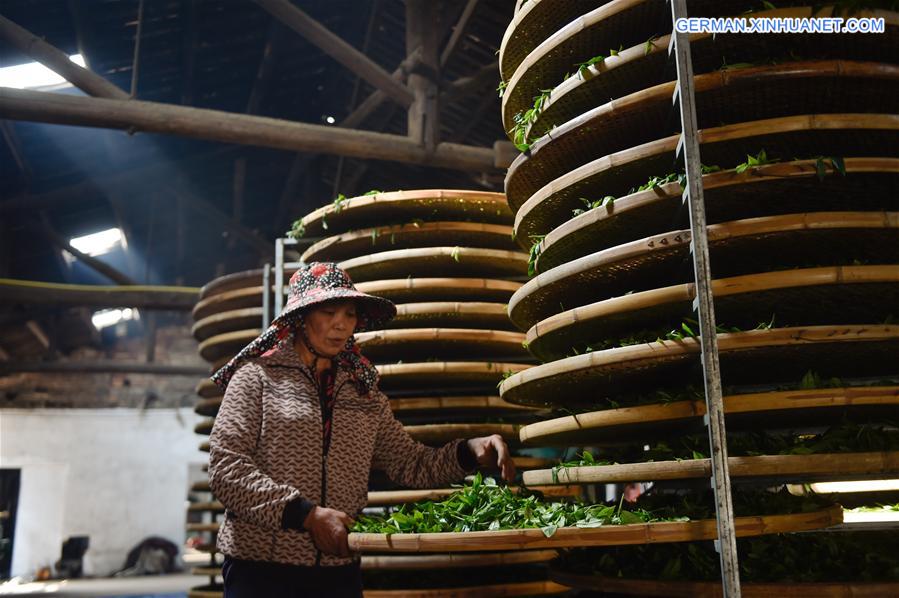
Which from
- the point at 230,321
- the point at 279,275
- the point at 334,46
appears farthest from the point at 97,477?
the point at 279,275

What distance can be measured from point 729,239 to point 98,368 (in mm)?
15262

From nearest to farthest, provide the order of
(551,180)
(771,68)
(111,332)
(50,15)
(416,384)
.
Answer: (771,68), (551,180), (416,384), (50,15), (111,332)

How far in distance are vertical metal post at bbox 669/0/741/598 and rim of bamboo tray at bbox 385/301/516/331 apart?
1.50 m

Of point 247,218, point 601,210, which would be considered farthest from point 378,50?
point 601,210

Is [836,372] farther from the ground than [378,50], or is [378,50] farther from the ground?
[378,50]

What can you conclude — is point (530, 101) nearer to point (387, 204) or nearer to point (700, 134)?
point (700, 134)

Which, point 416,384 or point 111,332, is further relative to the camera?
point 111,332

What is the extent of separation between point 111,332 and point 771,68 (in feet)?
56.8

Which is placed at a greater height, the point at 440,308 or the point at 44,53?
the point at 44,53

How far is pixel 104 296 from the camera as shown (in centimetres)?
1195

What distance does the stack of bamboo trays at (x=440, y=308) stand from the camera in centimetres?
335

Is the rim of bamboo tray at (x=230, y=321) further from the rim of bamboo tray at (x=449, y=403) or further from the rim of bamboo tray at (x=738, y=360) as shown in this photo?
the rim of bamboo tray at (x=738, y=360)

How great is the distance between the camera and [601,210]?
2191mm

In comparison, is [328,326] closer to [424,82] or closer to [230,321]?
[230,321]
